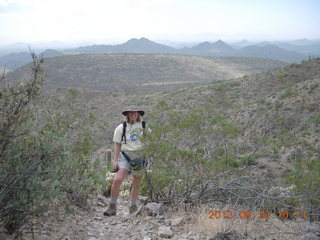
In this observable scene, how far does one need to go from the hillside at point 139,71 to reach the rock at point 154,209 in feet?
133

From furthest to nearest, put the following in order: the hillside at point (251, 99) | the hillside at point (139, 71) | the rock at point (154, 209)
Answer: the hillside at point (139, 71)
the hillside at point (251, 99)
the rock at point (154, 209)

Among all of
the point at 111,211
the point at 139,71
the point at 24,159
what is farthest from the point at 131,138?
the point at 139,71

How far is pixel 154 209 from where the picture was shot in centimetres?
454

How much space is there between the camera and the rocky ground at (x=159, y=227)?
3725 millimetres

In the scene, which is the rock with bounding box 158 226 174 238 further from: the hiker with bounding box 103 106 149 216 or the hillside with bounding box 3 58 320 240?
the hiker with bounding box 103 106 149 216

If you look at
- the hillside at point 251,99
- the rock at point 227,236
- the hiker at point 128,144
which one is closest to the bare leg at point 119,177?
the hiker at point 128,144

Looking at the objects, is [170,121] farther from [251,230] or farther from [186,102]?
[186,102]

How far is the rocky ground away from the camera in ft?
12.2

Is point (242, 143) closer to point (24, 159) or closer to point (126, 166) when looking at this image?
point (126, 166)

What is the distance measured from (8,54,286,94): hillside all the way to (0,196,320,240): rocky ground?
133ft

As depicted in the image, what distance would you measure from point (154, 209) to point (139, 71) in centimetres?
5469

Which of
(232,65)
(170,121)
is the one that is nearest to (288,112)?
(170,121)

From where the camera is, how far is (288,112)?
17.0m

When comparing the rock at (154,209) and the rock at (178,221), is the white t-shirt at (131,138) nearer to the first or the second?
the rock at (154,209)
